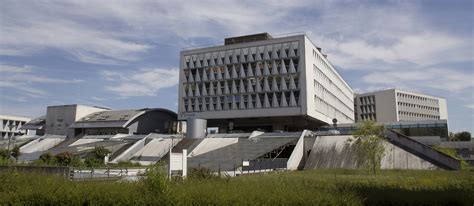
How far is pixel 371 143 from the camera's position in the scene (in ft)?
128

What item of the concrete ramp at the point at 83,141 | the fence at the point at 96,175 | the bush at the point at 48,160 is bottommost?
the fence at the point at 96,175

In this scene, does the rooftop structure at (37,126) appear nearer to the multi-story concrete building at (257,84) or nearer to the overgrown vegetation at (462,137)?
the multi-story concrete building at (257,84)

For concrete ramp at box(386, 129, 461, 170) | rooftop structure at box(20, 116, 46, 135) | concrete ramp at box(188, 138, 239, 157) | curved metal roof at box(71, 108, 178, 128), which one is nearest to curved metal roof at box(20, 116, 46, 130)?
rooftop structure at box(20, 116, 46, 135)

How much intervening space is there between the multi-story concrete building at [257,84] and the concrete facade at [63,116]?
2643 cm

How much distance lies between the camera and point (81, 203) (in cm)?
1180

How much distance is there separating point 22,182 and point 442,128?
84.8m

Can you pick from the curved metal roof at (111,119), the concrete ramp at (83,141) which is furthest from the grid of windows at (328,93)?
the concrete ramp at (83,141)

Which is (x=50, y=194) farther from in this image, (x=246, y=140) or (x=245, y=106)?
(x=245, y=106)

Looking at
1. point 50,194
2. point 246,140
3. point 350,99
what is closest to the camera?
point 50,194

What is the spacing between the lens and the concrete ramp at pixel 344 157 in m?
42.7

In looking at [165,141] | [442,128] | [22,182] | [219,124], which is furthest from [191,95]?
[22,182]

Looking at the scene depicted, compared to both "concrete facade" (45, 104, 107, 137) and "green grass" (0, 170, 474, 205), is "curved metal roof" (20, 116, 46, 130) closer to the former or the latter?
"concrete facade" (45, 104, 107, 137)

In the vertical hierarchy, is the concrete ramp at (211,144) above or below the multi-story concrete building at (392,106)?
below

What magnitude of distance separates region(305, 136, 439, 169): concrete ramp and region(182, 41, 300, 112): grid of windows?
19698mm
